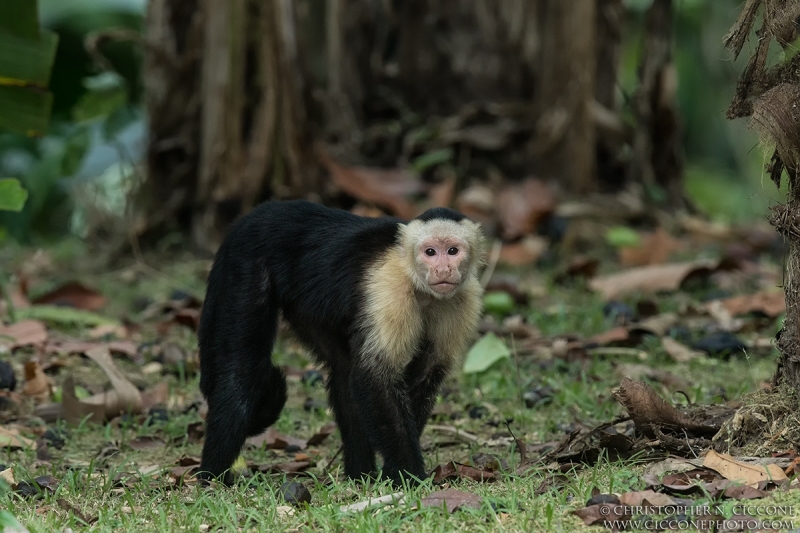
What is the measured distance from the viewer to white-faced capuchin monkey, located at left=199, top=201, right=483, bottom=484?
3.65 meters

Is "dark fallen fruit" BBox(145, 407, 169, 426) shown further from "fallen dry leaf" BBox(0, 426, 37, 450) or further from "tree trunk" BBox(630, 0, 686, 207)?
"tree trunk" BBox(630, 0, 686, 207)

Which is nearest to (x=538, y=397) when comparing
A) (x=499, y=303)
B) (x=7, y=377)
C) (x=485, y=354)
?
(x=485, y=354)

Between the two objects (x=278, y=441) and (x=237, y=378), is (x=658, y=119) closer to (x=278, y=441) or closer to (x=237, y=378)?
(x=278, y=441)

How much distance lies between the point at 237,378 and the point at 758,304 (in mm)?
3270

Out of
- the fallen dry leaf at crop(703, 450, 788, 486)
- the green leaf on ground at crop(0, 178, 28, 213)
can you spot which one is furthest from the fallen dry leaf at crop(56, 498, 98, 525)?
the fallen dry leaf at crop(703, 450, 788, 486)

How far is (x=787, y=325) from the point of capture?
327cm

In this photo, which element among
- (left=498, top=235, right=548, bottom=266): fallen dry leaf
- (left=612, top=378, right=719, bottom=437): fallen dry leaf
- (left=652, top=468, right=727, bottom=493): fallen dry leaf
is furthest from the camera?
(left=498, top=235, right=548, bottom=266): fallen dry leaf

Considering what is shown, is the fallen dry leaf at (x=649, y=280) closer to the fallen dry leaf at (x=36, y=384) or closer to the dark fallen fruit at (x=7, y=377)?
the fallen dry leaf at (x=36, y=384)

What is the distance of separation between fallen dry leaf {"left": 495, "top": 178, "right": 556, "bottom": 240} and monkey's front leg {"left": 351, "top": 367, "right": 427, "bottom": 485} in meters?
3.85

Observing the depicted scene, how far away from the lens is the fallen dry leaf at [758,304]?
225 inches

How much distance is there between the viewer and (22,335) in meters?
5.23

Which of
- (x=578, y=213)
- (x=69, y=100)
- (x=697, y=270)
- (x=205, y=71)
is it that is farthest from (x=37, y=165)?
(x=697, y=270)

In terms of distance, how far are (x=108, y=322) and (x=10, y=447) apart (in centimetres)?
178

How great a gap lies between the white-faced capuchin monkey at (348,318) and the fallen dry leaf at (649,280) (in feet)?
8.15
